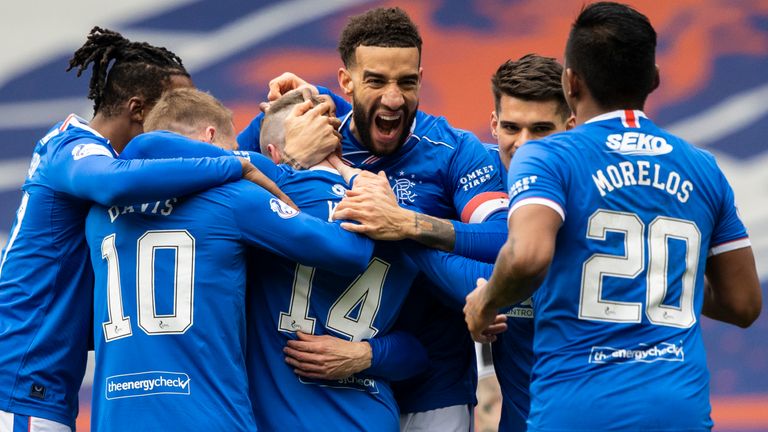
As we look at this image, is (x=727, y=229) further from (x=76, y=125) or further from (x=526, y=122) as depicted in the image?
(x=76, y=125)

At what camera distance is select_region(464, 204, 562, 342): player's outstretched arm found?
3.55 meters

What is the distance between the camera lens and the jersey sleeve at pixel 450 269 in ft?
14.6

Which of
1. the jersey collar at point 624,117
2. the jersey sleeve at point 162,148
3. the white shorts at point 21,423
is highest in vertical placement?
the jersey sleeve at point 162,148

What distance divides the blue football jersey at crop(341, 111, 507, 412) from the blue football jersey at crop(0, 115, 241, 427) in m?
1.28

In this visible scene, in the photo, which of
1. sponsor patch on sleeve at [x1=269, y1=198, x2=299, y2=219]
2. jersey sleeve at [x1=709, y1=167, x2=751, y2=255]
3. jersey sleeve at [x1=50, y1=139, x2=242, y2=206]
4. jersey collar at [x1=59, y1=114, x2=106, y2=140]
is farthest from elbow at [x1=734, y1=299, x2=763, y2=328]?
jersey collar at [x1=59, y1=114, x2=106, y2=140]

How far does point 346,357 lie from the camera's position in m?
4.39

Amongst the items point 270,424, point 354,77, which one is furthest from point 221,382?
point 354,77

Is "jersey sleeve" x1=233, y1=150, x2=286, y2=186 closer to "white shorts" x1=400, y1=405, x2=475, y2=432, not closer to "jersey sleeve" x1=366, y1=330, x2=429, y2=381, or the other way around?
"jersey sleeve" x1=366, y1=330, x2=429, y2=381

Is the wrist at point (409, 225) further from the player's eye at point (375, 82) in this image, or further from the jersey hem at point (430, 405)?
the jersey hem at point (430, 405)

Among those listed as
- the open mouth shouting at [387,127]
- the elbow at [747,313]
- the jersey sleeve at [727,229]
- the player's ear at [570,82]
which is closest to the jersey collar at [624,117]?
the player's ear at [570,82]

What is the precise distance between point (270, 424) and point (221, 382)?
1.20 ft

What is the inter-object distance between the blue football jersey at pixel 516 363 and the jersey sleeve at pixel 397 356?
1.21ft

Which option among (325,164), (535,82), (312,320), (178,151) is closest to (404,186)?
(325,164)

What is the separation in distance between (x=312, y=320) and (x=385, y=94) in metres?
1.14
